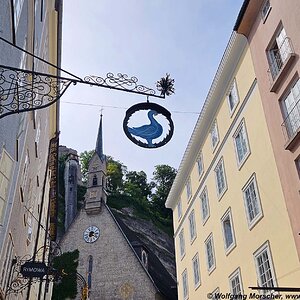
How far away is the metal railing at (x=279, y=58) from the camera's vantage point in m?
13.3

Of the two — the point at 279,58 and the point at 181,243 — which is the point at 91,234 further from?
the point at 279,58

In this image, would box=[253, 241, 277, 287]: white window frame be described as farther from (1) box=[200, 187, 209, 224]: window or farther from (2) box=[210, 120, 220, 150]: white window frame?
(2) box=[210, 120, 220, 150]: white window frame

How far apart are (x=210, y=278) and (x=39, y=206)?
8993 millimetres

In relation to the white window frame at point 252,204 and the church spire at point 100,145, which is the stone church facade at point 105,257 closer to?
the church spire at point 100,145

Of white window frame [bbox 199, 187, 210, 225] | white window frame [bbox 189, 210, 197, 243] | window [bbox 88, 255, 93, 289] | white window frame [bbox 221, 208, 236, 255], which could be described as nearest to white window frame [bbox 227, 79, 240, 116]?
white window frame [bbox 221, 208, 236, 255]

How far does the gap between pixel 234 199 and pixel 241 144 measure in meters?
2.27

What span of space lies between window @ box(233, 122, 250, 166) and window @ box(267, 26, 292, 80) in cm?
307

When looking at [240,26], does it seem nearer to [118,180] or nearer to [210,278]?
[210,278]

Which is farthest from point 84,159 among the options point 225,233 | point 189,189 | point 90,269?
Result: point 225,233

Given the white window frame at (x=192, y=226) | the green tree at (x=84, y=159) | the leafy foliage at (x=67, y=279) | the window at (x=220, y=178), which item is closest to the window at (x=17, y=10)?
the window at (x=220, y=178)

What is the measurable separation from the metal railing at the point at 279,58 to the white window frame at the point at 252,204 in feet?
12.4

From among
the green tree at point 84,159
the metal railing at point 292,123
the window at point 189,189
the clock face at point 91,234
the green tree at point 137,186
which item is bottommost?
the metal railing at point 292,123

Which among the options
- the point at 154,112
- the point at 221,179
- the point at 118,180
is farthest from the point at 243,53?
the point at 118,180

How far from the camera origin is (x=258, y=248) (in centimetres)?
1480
